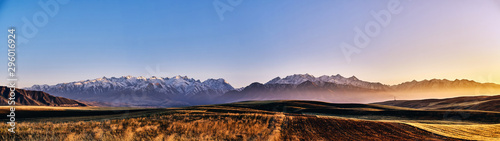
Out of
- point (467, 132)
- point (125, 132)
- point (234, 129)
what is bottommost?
point (467, 132)

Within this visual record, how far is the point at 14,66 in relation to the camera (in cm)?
1549

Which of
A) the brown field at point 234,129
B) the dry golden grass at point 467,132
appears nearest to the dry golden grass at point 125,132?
the brown field at point 234,129

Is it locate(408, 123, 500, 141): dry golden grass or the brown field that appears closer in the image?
the brown field

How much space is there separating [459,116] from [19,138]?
261 ft

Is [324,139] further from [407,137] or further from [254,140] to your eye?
[407,137]

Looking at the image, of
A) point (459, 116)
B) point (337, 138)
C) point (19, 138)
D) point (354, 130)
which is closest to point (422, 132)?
point (354, 130)

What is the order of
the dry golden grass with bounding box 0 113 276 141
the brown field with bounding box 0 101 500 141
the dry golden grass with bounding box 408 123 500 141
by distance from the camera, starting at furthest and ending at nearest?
the dry golden grass with bounding box 408 123 500 141
the brown field with bounding box 0 101 500 141
the dry golden grass with bounding box 0 113 276 141

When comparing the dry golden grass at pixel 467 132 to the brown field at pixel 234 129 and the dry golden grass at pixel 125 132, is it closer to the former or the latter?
the brown field at pixel 234 129

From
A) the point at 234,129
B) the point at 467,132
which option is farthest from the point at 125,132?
the point at 467,132

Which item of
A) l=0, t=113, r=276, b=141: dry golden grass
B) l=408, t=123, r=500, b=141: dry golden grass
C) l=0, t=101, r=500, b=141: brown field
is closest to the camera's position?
l=0, t=113, r=276, b=141: dry golden grass

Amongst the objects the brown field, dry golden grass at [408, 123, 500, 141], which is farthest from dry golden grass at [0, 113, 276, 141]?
dry golden grass at [408, 123, 500, 141]

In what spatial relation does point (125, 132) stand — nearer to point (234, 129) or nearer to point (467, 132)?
point (234, 129)

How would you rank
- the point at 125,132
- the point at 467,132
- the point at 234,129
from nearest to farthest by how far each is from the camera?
the point at 125,132 < the point at 234,129 < the point at 467,132

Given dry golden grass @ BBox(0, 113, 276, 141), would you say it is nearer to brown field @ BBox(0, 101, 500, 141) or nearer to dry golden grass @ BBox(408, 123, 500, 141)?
brown field @ BBox(0, 101, 500, 141)
